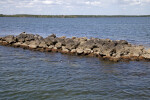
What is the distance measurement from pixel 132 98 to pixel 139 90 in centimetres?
174

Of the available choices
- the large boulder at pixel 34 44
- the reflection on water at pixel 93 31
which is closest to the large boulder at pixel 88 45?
the large boulder at pixel 34 44

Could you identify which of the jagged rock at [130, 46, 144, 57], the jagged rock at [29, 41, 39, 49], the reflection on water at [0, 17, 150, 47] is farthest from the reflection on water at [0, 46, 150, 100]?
the reflection on water at [0, 17, 150, 47]

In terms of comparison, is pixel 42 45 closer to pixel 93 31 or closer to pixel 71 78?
pixel 71 78

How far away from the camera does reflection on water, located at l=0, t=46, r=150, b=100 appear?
48.3 ft

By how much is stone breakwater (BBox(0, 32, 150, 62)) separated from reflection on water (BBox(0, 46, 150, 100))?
68.6 inches

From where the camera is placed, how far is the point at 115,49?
88.6 ft

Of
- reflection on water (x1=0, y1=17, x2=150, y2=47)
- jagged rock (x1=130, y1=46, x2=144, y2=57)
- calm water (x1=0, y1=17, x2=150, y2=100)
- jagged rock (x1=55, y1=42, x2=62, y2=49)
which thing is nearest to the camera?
calm water (x1=0, y1=17, x2=150, y2=100)

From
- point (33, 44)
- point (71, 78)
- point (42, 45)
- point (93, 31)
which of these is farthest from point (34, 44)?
point (93, 31)

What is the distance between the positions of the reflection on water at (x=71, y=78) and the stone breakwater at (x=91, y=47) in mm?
1741

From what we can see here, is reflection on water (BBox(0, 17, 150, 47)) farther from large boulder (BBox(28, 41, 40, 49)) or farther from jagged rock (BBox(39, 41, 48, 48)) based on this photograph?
large boulder (BBox(28, 41, 40, 49))

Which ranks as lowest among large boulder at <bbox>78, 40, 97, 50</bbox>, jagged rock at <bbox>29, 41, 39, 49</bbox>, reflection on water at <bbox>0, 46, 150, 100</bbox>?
reflection on water at <bbox>0, 46, 150, 100</bbox>

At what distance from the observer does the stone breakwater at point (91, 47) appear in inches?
1022

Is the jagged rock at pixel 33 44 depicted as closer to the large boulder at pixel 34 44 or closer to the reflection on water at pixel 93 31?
the large boulder at pixel 34 44

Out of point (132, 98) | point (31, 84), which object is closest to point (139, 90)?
point (132, 98)
